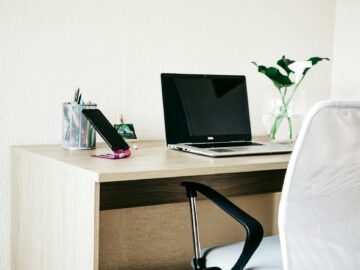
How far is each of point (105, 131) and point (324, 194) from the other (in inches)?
25.7

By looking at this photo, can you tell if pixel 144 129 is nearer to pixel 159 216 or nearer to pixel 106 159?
pixel 159 216

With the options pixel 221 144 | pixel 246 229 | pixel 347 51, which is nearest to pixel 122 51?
pixel 221 144

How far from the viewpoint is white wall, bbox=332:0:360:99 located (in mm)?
2598

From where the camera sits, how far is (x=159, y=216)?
2.09m

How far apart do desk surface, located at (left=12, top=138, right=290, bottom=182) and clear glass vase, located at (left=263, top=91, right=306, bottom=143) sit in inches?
14.5

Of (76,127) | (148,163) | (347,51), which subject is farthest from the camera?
(347,51)

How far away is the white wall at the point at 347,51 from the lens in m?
2.60

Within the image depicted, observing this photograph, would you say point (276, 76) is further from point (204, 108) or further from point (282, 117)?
point (204, 108)

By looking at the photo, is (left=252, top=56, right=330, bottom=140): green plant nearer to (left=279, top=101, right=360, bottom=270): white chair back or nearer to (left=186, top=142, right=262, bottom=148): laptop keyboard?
(left=186, top=142, right=262, bottom=148): laptop keyboard

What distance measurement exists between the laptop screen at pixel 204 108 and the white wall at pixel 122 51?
22 cm

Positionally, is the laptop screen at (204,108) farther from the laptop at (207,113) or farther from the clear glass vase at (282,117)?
the clear glass vase at (282,117)

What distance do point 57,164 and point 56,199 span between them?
10 centimetres

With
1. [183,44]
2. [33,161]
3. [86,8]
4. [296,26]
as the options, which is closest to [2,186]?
[33,161]

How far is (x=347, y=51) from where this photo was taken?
8.67 feet
